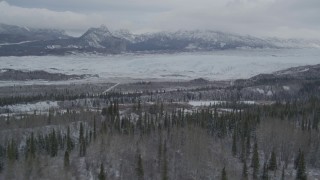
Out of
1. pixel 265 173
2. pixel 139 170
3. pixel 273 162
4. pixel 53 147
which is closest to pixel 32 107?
pixel 53 147

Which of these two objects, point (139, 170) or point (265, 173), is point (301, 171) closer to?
point (265, 173)

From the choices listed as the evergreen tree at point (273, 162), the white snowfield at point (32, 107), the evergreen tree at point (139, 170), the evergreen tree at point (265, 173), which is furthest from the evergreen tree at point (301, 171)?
the white snowfield at point (32, 107)

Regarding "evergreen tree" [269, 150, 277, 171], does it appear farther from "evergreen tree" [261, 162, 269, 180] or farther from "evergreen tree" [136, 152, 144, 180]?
"evergreen tree" [136, 152, 144, 180]

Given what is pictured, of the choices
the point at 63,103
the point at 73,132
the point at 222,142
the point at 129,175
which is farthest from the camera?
the point at 63,103

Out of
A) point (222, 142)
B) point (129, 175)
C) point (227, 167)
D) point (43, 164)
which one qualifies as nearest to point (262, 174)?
point (227, 167)

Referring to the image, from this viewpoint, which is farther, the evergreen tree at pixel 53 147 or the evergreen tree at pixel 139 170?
the evergreen tree at pixel 53 147

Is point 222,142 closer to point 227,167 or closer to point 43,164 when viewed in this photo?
point 227,167

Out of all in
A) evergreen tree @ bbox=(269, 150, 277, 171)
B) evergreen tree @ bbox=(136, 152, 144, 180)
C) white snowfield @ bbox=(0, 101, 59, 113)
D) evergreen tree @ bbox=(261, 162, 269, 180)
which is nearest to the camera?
evergreen tree @ bbox=(136, 152, 144, 180)

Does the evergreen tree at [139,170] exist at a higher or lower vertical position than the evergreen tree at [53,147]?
lower

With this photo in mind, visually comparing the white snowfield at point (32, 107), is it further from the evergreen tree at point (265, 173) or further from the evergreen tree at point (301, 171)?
the evergreen tree at point (301, 171)

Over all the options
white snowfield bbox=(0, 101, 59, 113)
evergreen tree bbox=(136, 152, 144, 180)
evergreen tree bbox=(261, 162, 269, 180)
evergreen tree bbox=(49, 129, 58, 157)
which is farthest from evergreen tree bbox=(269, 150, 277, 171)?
white snowfield bbox=(0, 101, 59, 113)

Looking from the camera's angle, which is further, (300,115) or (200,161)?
(300,115)
